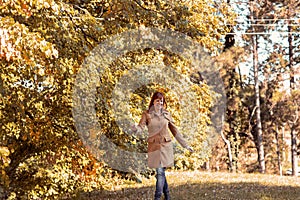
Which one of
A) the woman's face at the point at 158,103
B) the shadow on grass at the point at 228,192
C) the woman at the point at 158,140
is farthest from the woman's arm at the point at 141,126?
the shadow on grass at the point at 228,192

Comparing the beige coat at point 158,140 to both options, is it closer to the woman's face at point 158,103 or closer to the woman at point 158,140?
the woman at point 158,140

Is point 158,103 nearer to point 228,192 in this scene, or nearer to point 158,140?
point 158,140

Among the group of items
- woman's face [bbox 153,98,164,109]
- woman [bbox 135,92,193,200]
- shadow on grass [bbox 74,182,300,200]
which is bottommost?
shadow on grass [bbox 74,182,300,200]

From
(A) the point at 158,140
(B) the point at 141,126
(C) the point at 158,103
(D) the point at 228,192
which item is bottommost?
(D) the point at 228,192

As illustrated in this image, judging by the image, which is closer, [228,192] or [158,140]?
[158,140]

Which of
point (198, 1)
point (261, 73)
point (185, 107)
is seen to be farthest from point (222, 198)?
point (261, 73)

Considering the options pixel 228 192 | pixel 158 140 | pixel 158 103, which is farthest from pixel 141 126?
pixel 228 192

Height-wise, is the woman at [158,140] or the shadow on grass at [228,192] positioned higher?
the woman at [158,140]

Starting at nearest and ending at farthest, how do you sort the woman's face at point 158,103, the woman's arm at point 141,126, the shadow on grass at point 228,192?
the woman's arm at point 141,126 → the woman's face at point 158,103 → the shadow on grass at point 228,192

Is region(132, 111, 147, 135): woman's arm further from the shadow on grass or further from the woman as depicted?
the shadow on grass

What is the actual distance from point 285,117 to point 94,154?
24.9 meters

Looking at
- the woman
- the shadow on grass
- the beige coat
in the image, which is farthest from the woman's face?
the shadow on grass

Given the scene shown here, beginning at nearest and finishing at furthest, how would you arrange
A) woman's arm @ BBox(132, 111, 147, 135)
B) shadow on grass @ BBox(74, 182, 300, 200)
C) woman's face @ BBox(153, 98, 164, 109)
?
woman's arm @ BBox(132, 111, 147, 135)
woman's face @ BBox(153, 98, 164, 109)
shadow on grass @ BBox(74, 182, 300, 200)

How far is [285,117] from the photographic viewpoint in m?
32.9
